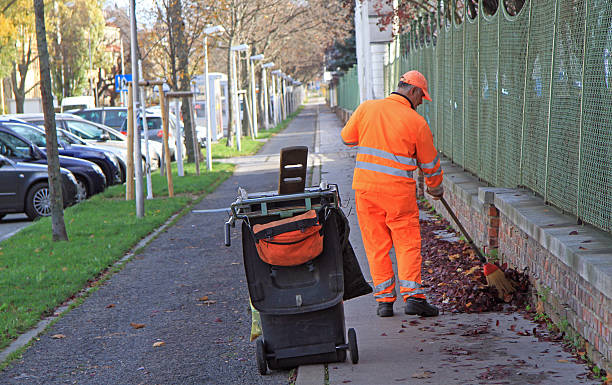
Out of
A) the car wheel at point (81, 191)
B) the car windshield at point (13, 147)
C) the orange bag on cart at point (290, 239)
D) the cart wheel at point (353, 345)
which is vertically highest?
the orange bag on cart at point (290, 239)

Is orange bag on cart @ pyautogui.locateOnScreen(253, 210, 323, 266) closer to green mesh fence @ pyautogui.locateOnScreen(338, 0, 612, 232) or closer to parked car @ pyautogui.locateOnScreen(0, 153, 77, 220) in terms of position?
green mesh fence @ pyautogui.locateOnScreen(338, 0, 612, 232)

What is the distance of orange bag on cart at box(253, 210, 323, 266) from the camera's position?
5449 millimetres

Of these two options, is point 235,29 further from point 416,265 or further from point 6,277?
point 416,265

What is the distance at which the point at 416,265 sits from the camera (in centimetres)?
682

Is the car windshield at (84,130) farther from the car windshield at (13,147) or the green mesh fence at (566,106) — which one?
the green mesh fence at (566,106)

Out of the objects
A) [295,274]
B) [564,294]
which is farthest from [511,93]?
[295,274]

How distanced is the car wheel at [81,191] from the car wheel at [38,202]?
1257mm

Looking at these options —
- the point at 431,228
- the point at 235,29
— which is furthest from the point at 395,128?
the point at 235,29

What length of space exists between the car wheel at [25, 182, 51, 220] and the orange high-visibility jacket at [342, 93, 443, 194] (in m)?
10.8

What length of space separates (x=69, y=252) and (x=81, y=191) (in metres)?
7.02

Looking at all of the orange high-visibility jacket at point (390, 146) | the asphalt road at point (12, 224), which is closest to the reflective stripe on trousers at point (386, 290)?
the orange high-visibility jacket at point (390, 146)

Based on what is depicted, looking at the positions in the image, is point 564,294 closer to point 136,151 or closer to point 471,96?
point 471,96

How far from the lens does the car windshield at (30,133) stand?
18.4m

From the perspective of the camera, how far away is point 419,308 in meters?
6.71
